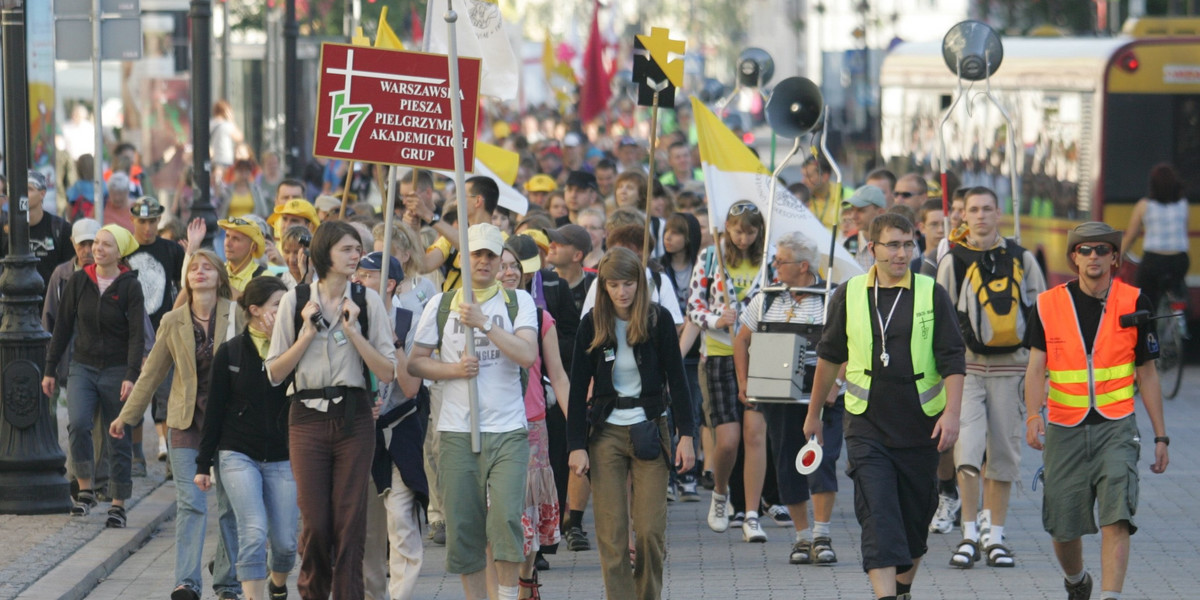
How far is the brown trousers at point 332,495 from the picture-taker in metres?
7.97

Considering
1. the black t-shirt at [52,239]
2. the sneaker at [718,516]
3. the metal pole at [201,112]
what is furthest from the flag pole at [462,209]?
the metal pole at [201,112]

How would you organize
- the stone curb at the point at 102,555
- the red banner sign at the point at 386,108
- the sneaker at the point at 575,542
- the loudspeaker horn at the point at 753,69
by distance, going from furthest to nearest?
the loudspeaker horn at the point at 753,69 < the sneaker at the point at 575,542 < the stone curb at the point at 102,555 < the red banner sign at the point at 386,108

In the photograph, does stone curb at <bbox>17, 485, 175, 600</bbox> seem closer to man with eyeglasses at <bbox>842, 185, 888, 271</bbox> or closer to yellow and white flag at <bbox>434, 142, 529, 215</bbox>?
yellow and white flag at <bbox>434, 142, 529, 215</bbox>

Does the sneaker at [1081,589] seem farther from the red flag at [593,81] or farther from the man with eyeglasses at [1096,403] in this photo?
the red flag at [593,81]

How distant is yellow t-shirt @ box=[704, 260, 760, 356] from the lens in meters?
11.0

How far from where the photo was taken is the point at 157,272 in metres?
12.5

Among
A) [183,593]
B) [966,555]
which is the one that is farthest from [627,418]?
[966,555]

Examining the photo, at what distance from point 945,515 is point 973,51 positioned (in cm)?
A: 377

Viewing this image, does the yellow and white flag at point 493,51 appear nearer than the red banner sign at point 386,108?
No

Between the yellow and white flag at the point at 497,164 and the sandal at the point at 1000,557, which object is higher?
the yellow and white flag at the point at 497,164

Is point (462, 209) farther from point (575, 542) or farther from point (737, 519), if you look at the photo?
point (737, 519)

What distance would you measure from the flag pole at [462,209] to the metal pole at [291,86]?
15.4m

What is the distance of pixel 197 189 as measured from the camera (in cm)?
1677

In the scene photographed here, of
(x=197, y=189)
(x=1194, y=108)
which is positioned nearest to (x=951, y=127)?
(x=1194, y=108)
